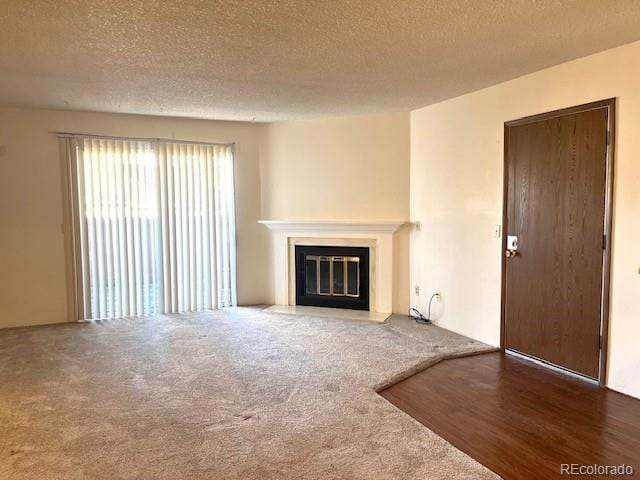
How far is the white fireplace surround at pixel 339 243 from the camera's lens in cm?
545

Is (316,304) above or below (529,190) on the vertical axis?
below

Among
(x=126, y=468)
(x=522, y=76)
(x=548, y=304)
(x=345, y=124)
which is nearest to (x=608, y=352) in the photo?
(x=548, y=304)

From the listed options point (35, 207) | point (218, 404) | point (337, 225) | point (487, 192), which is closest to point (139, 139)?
point (35, 207)

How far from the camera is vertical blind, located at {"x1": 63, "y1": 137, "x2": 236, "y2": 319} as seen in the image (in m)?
5.23

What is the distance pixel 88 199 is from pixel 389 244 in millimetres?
3578

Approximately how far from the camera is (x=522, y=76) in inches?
149

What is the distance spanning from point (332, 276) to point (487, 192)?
2337 mm

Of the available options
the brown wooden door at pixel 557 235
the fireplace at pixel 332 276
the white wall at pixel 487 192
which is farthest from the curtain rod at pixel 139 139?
the brown wooden door at pixel 557 235

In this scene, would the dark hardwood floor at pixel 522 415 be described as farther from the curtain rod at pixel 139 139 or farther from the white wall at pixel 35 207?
the white wall at pixel 35 207

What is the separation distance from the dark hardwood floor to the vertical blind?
3.33 metres

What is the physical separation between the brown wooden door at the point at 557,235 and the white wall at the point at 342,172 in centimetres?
155

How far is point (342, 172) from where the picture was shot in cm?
567

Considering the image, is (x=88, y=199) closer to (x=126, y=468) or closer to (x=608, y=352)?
(x=126, y=468)

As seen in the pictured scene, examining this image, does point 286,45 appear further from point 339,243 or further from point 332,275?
point 332,275
